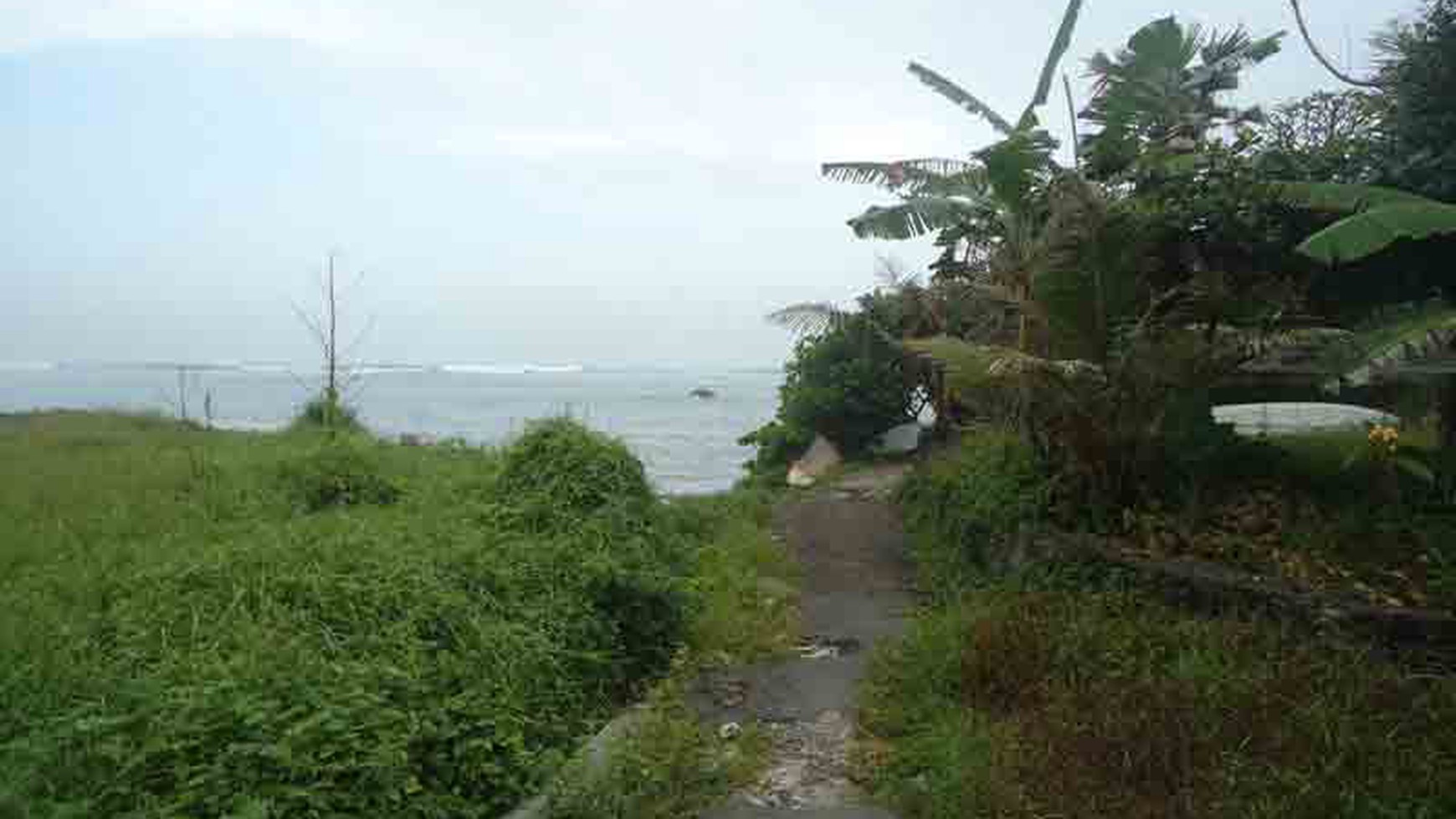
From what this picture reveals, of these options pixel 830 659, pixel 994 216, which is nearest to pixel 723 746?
pixel 830 659

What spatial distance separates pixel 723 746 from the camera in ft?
12.5

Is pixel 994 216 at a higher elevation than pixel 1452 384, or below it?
higher

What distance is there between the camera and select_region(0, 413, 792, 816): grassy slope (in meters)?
2.75

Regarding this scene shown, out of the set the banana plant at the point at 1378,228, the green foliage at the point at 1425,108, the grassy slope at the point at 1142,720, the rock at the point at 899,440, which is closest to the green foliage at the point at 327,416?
the rock at the point at 899,440

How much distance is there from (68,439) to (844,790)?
9.20 metres

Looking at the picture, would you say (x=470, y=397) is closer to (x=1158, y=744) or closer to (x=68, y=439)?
(x=68, y=439)

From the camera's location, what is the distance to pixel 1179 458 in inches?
233

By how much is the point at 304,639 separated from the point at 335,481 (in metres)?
3.26

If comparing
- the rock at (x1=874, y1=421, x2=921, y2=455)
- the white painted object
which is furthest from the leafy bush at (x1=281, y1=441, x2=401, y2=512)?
the white painted object

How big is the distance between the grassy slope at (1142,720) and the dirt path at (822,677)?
0.19 m

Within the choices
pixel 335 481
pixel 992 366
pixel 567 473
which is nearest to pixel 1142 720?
pixel 992 366

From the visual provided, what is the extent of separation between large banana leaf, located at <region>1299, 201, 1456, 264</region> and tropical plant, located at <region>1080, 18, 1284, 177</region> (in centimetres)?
225

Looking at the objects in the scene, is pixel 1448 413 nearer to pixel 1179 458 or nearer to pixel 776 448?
pixel 1179 458

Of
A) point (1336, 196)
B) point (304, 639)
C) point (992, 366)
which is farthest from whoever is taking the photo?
point (1336, 196)
